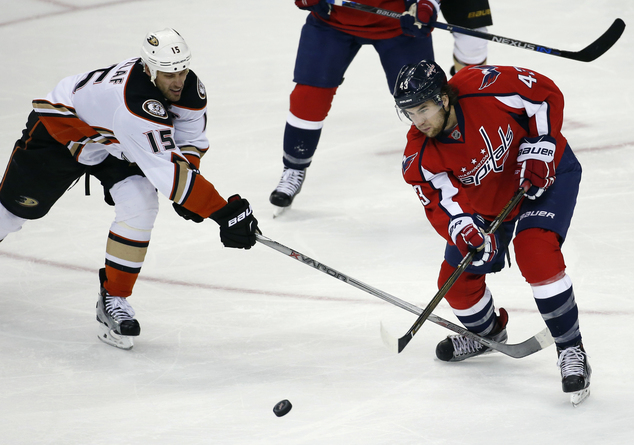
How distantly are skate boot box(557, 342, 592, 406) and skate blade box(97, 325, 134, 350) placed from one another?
140 cm

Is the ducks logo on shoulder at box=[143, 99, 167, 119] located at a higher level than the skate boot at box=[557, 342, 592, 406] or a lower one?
higher

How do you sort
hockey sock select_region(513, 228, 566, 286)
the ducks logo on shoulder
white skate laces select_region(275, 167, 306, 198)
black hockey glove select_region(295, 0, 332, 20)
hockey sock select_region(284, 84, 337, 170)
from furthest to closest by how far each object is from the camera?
white skate laces select_region(275, 167, 306, 198) < hockey sock select_region(284, 84, 337, 170) < black hockey glove select_region(295, 0, 332, 20) < the ducks logo on shoulder < hockey sock select_region(513, 228, 566, 286)

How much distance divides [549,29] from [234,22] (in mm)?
2353

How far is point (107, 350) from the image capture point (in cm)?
279

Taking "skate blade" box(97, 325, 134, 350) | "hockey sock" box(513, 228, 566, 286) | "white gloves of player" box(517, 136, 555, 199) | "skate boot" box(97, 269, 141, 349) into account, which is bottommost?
"skate blade" box(97, 325, 134, 350)

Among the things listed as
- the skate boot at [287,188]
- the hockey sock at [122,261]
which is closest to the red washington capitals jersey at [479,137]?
the hockey sock at [122,261]

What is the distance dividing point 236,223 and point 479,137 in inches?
30.4

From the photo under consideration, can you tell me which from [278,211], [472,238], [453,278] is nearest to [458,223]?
[472,238]

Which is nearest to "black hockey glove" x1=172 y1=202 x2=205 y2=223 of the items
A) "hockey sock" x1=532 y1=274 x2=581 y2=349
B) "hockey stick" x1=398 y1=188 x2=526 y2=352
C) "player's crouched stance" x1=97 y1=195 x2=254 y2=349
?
"player's crouched stance" x1=97 y1=195 x2=254 y2=349

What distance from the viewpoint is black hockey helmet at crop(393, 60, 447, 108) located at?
2.24m

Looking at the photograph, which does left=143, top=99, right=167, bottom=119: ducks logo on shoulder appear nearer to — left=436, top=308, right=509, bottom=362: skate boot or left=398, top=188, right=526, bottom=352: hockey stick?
left=398, top=188, right=526, bottom=352: hockey stick

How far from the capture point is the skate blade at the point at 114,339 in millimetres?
2775

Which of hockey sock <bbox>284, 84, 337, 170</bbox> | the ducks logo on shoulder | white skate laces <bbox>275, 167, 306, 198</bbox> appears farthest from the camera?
white skate laces <bbox>275, 167, 306, 198</bbox>

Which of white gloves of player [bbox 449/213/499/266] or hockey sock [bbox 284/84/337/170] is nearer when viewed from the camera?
white gloves of player [bbox 449/213/499/266]
